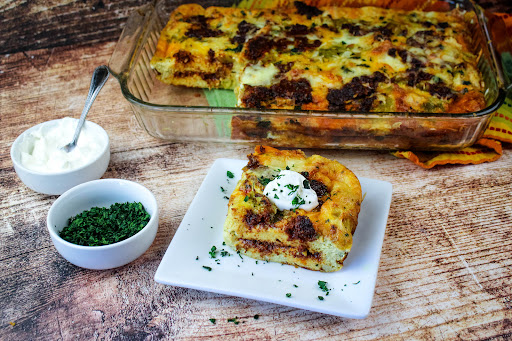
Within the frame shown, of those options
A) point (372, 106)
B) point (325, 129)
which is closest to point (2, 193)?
point (325, 129)

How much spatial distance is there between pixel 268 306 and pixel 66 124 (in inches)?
70.6

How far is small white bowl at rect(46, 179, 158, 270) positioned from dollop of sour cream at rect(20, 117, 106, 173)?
0.29 m

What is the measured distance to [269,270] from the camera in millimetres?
2391

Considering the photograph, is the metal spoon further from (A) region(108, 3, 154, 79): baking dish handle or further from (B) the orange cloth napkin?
(B) the orange cloth napkin

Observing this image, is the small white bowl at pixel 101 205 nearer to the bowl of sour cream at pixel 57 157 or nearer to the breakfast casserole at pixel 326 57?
the bowl of sour cream at pixel 57 157

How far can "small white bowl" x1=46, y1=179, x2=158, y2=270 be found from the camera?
2.34 meters

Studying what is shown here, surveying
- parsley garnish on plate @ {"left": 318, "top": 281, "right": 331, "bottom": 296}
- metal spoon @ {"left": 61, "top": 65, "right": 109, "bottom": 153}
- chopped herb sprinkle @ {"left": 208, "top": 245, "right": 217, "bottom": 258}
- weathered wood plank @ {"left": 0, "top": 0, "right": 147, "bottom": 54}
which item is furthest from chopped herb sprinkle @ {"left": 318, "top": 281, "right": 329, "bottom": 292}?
weathered wood plank @ {"left": 0, "top": 0, "right": 147, "bottom": 54}

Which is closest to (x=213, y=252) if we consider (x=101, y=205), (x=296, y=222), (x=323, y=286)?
(x=296, y=222)

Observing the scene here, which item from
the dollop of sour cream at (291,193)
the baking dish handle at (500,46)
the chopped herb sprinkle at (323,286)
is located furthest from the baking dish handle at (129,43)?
the baking dish handle at (500,46)

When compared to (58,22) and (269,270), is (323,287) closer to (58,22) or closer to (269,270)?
(269,270)

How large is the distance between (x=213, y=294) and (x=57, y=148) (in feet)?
4.66

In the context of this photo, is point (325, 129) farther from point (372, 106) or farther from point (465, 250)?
point (465, 250)

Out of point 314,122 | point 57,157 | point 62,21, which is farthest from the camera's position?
point 62,21

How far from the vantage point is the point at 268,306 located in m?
2.35
